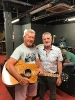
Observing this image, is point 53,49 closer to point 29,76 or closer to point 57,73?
point 57,73

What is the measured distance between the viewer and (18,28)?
10.7 meters

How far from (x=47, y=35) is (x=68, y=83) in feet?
5.67

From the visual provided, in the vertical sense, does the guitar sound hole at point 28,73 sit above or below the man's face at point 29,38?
below

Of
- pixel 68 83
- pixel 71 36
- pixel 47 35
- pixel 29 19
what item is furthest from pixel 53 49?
pixel 29 19

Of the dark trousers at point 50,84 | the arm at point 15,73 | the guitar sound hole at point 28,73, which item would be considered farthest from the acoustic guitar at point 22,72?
the dark trousers at point 50,84

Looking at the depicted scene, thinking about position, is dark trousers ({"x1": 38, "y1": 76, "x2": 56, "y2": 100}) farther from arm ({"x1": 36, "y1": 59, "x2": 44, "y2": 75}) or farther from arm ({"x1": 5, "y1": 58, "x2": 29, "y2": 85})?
arm ({"x1": 5, "y1": 58, "x2": 29, "y2": 85})

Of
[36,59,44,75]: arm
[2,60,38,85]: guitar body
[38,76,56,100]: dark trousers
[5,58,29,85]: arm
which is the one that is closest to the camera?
[5,58,29,85]: arm

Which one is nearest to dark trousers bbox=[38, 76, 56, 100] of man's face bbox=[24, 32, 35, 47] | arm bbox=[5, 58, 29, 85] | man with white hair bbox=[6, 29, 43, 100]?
man with white hair bbox=[6, 29, 43, 100]

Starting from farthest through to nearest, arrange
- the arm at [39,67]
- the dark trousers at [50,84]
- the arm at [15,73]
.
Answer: the dark trousers at [50,84] < the arm at [39,67] < the arm at [15,73]

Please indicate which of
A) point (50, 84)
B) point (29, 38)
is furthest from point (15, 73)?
point (50, 84)

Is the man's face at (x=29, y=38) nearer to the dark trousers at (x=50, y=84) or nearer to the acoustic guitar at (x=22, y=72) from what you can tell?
the acoustic guitar at (x=22, y=72)

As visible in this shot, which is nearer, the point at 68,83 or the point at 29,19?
the point at 68,83

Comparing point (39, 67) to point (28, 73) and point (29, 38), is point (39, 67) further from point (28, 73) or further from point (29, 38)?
point (29, 38)

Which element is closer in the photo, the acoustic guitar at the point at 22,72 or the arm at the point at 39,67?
the acoustic guitar at the point at 22,72
